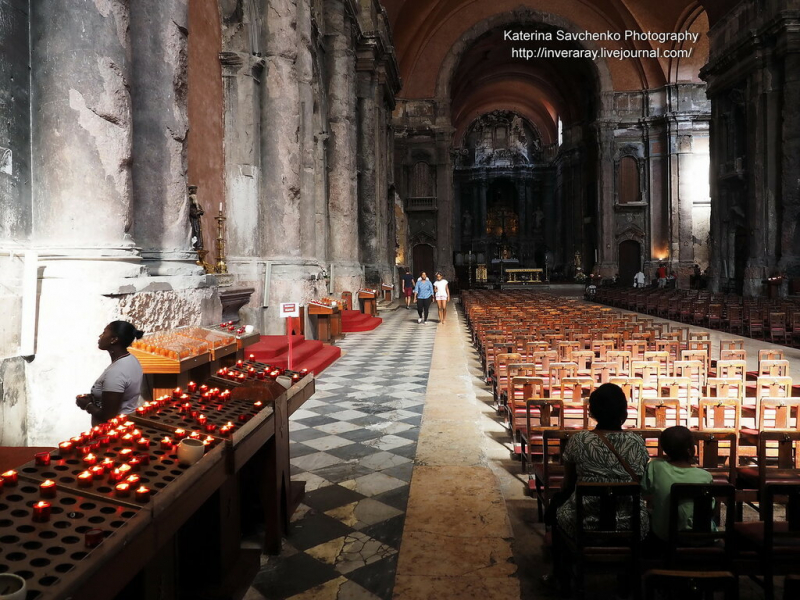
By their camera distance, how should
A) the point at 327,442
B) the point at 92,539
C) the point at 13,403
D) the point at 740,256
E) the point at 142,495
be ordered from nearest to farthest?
the point at 92,539 → the point at 142,495 → the point at 13,403 → the point at 327,442 → the point at 740,256

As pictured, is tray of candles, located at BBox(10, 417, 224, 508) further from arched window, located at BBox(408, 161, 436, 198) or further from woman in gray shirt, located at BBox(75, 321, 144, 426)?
arched window, located at BBox(408, 161, 436, 198)

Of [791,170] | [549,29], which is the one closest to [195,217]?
[791,170]

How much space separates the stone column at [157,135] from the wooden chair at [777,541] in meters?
5.31

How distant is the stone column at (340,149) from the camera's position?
56.9ft

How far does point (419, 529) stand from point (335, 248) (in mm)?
14701

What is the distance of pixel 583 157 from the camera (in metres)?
39.9

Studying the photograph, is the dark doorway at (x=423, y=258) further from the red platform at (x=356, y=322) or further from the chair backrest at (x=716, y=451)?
the chair backrest at (x=716, y=451)

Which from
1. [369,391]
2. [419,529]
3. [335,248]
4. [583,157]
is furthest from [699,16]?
[419,529]

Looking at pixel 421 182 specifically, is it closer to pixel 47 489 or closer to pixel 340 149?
pixel 340 149

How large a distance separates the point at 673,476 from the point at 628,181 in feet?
120

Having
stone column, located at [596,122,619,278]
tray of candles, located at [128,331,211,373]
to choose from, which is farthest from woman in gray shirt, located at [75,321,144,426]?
stone column, located at [596,122,619,278]

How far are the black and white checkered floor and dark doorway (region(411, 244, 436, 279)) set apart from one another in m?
28.6

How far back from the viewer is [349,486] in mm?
4328

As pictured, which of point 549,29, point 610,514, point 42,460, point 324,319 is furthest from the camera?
point 549,29
